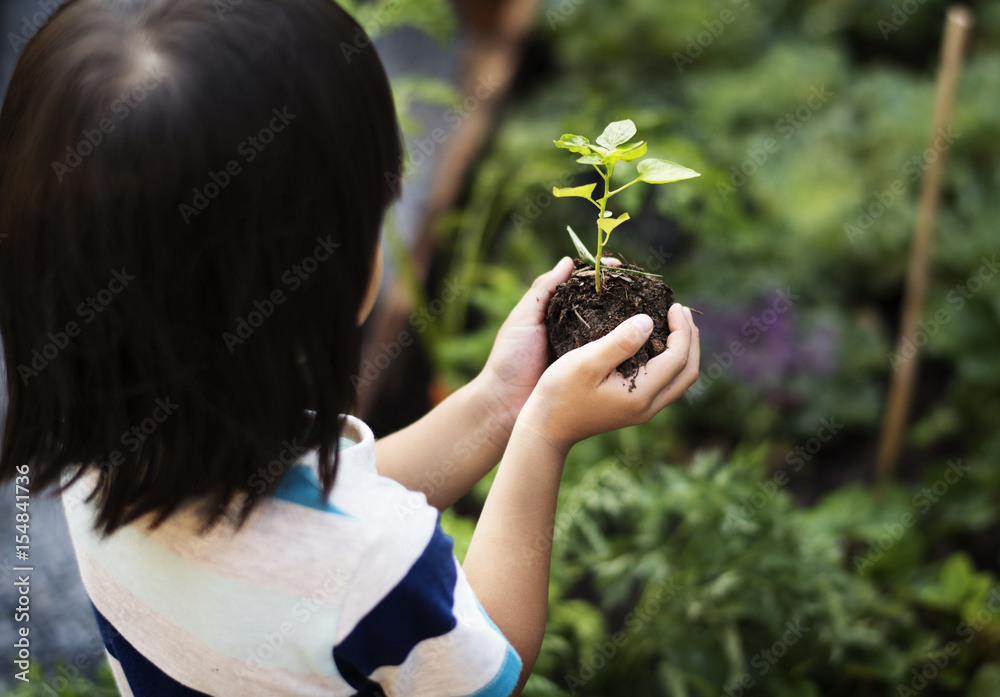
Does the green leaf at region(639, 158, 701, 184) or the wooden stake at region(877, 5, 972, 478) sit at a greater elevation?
the green leaf at region(639, 158, 701, 184)

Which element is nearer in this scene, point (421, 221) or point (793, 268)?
point (793, 268)

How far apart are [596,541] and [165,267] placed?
42.0 inches

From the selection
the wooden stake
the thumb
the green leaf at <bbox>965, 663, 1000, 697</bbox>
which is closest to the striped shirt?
the thumb

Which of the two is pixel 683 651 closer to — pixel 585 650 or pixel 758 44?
pixel 585 650

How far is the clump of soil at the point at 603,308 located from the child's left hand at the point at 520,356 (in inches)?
0.5

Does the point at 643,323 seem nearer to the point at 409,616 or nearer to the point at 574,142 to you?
the point at 574,142

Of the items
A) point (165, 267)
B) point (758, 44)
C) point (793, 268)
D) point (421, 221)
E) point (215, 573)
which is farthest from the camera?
point (758, 44)

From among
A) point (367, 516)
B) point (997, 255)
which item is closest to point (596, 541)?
point (367, 516)

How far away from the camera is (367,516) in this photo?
A: 741 mm

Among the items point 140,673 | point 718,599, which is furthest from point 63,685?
point 718,599

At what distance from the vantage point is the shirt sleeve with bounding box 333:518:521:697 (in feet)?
2.38

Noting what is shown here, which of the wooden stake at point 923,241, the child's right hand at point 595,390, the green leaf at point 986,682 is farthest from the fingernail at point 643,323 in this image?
the wooden stake at point 923,241

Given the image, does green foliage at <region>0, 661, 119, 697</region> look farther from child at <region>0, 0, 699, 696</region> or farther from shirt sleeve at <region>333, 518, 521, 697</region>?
shirt sleeve at <region>333, 518, 521, 697</region>

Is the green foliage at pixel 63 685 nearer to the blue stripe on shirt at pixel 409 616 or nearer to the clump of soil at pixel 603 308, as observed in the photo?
the blue stripe on shirt at pixel 409 616
